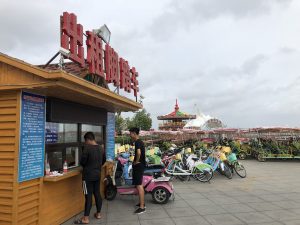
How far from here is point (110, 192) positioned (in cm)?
772

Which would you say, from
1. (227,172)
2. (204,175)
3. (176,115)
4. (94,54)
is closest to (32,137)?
(94,54)

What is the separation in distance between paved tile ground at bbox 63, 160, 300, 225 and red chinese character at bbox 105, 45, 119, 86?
2.98 m

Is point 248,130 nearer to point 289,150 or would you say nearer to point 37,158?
point 289,150

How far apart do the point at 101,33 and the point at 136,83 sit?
96.3 inches

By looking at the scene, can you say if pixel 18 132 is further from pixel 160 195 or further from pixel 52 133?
pixel 160 195

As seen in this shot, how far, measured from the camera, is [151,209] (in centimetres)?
670

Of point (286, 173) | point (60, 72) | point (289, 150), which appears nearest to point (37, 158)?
point (60, 72)

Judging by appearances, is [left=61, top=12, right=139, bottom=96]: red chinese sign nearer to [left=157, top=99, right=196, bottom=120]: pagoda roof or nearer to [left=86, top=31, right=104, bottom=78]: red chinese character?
[left=86, top=31, right=104, bottom=78]: red chinese character

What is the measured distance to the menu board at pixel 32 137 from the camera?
473 cm

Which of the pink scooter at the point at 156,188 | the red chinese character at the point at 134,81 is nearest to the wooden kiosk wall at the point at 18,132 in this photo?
the pink scooter at the point at 156,188

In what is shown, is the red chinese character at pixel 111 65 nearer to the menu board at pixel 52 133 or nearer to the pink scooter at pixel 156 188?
the menu board at pixel 52 133

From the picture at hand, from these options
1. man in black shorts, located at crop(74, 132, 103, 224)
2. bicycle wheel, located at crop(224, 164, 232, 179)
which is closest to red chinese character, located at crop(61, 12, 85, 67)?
man in black shorts, located at crop(74, 132, 103, 224)

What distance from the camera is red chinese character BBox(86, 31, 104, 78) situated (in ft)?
19.8

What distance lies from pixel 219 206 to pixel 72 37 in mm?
4760
